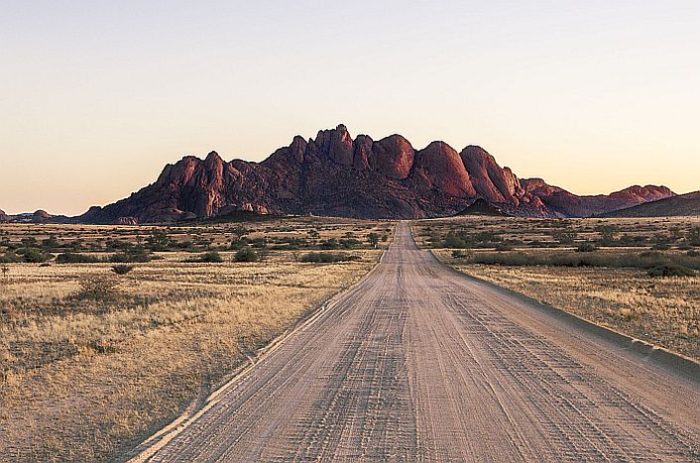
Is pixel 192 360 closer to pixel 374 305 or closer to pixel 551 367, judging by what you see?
pixel 551 367

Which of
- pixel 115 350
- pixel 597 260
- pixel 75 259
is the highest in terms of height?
pixel 115 350

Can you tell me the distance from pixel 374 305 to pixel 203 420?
43.2 ft

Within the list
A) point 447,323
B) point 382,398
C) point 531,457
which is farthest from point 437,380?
point 447,323

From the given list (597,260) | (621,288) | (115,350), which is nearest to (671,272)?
(621,288)

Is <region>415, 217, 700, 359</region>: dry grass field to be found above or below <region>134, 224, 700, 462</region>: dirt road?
below

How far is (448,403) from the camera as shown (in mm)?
8734

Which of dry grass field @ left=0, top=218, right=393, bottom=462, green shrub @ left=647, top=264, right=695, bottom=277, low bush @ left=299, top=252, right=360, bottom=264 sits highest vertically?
dry grass field @ left=0, top=218, right=393, bottom=462

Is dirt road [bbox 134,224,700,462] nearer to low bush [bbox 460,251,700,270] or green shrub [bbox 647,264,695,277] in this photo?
green shrub [bbox 647,264,695,277]

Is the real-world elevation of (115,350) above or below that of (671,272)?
above

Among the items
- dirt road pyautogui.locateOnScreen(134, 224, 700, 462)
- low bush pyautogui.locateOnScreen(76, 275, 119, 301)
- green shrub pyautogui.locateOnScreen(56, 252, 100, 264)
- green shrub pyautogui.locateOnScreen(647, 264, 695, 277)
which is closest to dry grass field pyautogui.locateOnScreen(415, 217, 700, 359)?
green shrub pyautogui.locateOnScreen(647, 264, 695, 277)

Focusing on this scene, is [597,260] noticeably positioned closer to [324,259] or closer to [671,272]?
[671,272]

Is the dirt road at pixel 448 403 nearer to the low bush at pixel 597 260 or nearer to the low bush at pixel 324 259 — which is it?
the low bush at pixel 597 260

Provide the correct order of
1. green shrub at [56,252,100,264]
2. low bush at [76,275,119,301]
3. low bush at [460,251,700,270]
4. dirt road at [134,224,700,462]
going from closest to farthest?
dirt road at [134,224,700,462] < low bush at [76,275,119,301] < low bush at [460,251,700,270] < green shrub at [56,252,100,264]

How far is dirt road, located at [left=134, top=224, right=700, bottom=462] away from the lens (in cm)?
689
